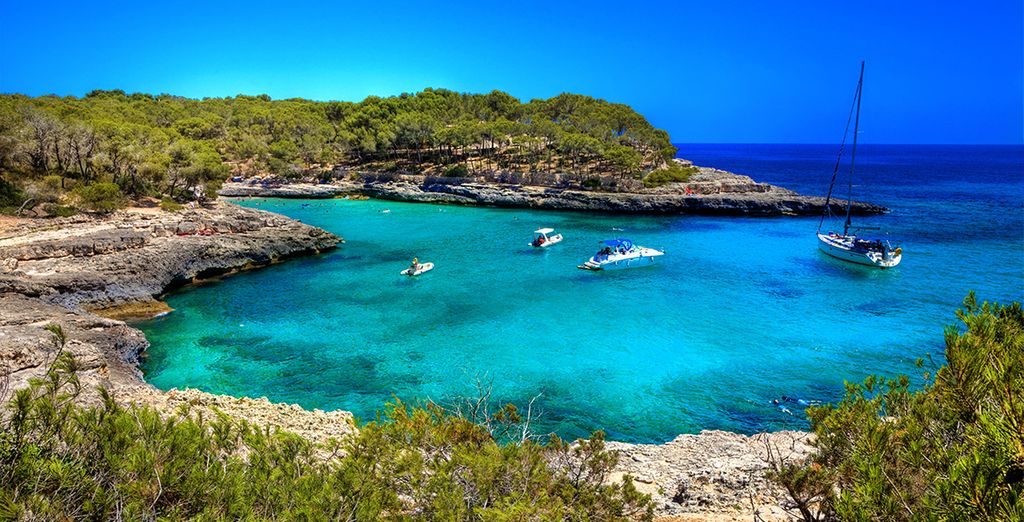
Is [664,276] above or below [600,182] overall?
below

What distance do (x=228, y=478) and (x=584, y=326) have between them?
58.0 feet

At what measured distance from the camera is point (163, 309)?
2406 centimetres

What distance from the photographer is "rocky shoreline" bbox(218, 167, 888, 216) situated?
5309 centimetres

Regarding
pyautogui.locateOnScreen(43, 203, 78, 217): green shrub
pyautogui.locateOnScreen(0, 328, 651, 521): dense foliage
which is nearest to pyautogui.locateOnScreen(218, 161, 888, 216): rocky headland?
pyautogui.locateOnScreen(43, 203, 78, 217): green shrub

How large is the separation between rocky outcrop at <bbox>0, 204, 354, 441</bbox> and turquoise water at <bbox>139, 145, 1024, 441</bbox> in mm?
1477

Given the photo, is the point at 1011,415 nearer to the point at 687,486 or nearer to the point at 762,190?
the point at 687,486

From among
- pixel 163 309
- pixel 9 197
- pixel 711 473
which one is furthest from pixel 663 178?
pixel 9 197

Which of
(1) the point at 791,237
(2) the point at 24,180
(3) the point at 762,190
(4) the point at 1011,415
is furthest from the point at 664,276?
(2) the point at 24,180

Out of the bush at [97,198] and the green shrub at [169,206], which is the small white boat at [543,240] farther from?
the bush at [97,198]

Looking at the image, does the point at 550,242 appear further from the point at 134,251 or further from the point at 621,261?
the point at 134,251

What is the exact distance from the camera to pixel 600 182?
59.9m

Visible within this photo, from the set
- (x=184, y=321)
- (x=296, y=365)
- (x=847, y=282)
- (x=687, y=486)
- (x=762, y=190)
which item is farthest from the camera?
(x=762, y=190)

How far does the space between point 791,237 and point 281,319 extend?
3754 cm

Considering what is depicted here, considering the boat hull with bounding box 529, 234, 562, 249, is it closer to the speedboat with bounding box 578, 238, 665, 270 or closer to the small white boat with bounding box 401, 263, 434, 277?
the speedboat with bounding box 578, 238, 665, 270
